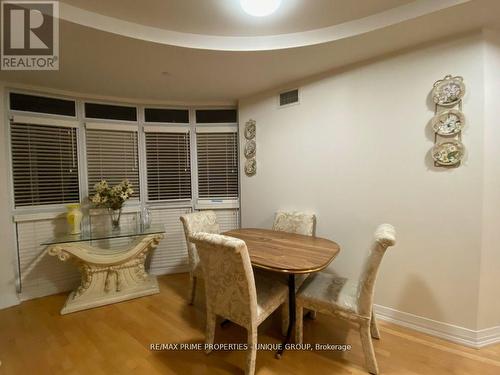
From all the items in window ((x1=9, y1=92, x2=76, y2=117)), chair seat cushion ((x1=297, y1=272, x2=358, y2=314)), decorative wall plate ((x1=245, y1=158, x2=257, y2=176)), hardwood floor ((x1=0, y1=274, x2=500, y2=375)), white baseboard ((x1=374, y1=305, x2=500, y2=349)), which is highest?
window ((x1=9, y1=92, x2=76, y2=117))

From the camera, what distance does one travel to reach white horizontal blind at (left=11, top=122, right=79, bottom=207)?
2576mm

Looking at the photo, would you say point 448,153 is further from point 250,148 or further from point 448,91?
point 250,148

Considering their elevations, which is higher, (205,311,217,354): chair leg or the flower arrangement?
the flower arrangement

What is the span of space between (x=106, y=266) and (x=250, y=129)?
94.7 inches

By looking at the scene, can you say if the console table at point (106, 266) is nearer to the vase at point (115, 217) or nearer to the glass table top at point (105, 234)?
the glass table top at point (105, 234)

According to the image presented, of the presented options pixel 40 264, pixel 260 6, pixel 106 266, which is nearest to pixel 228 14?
pixel 260 6

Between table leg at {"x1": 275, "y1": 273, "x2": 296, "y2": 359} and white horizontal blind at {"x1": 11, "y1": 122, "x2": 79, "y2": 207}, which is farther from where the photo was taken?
white horizontal blind at {"x1": 11, "y1": 122, "x2": 79, "y2": 207}

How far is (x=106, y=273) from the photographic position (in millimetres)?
2582

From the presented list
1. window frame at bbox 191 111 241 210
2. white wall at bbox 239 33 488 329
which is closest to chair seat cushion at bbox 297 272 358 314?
white wall at bbox 239 33 488 329

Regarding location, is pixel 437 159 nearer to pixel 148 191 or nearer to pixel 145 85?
pixel 145 85

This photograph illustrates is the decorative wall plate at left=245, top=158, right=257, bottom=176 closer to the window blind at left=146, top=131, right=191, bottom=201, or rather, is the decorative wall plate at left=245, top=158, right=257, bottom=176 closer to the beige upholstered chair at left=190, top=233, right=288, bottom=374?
the window blind at left=146, top=131, right=191, bottom=201

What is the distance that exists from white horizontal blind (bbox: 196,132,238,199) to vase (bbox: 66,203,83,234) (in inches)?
58.7

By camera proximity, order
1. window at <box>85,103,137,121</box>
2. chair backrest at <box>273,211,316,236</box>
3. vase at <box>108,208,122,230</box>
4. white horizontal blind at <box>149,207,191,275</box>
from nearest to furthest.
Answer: chair backrest at <box>273,211,316,236</box>
vase at <box>108,208,122,230</box>
window at <box>85,103,137,121</box>
white horizontal blind at <box>149,207,191,275</box>

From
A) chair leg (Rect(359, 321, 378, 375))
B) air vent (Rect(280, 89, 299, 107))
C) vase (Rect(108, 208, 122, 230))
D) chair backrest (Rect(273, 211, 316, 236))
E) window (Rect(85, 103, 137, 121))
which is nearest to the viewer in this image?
Result: chair leg (Rect(359, 321, 378, 375))
